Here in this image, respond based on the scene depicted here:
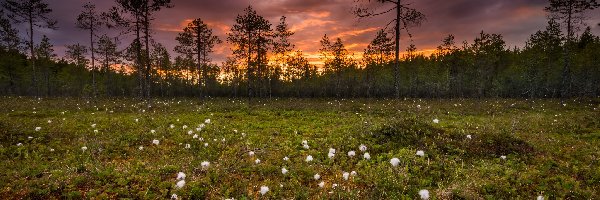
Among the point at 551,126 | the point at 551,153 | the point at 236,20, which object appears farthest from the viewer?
the point at 236,20

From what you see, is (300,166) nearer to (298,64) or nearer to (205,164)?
Result: (205,164)

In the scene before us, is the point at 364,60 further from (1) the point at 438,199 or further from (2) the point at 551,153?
(1) the point at 438,199

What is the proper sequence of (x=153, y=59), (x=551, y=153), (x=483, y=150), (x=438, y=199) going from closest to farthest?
(x=438, y=199) < (x=483, y=150) < (x=551, y=153) < (x=153, y=59)

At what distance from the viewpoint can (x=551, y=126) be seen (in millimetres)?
16203

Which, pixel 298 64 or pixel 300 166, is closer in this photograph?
pixel 300 166

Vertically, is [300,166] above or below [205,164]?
below

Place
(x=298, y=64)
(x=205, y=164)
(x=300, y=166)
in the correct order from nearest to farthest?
(x=205, y=164) < (x=300, y=166) < (x=298, y=64)

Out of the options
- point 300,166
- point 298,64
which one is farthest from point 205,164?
point 298,64

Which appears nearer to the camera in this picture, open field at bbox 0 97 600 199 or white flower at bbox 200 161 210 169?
open field at bbox 0 97 600 199

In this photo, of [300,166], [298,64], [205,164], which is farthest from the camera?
[298,64]

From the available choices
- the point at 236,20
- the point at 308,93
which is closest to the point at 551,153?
the point at 236,20

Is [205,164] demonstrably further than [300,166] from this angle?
No

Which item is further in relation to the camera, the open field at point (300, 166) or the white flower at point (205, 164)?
the white flower at point (205, 164)

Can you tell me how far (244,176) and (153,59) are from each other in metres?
70.3
